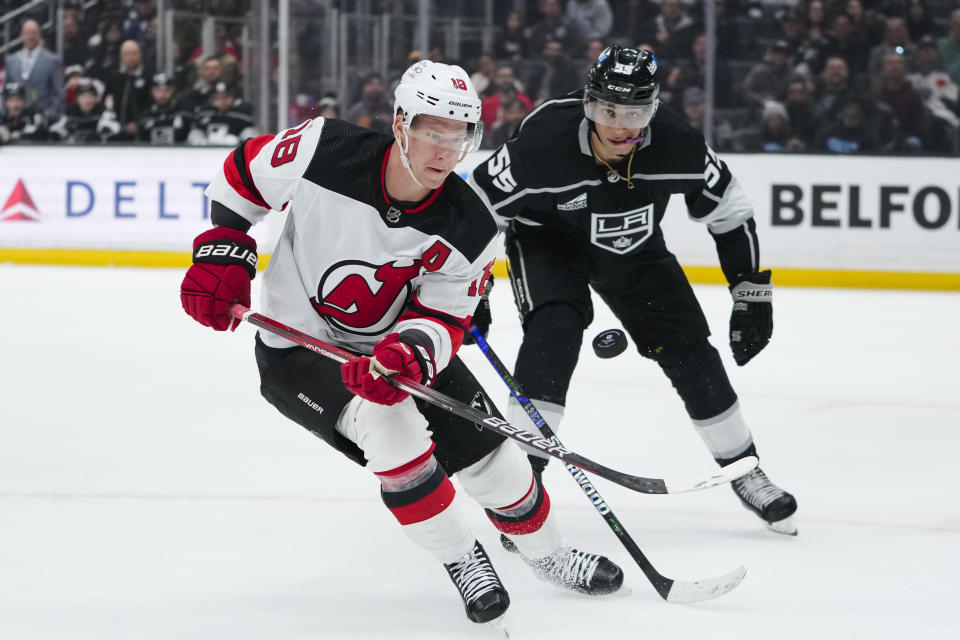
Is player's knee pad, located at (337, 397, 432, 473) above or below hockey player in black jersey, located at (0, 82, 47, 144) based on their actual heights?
above

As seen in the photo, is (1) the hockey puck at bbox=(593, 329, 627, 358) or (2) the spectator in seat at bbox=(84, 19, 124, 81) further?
(2) the spectator in seat at bbox=(84, 19, 124, 81)

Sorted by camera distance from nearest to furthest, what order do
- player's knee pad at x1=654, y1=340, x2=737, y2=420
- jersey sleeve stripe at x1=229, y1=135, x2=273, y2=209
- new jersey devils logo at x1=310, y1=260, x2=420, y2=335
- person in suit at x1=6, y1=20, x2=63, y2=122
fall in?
new jersey devils logo at x1=310, y1=260, x2=420, y2=335 → jersey sleeve stripe at x1=229, y1=135, x2=273, y2=209 → player's knee pad at x1=654, y1=340, x2=737, y2=420 → person in suit at x1=6, y1=20, x2=63, y2=122

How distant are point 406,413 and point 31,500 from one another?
1.20 m

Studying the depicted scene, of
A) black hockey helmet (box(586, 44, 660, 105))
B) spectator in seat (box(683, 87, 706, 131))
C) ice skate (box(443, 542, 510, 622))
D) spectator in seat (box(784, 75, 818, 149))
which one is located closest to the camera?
ice skate (box(443, 542, 510, 622))

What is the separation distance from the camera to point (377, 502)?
9.91ft

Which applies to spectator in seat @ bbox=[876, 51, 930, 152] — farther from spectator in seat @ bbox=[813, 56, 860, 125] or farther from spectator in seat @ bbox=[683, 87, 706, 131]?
spectator in seat @ bbox=[683, 87, 706, 131]

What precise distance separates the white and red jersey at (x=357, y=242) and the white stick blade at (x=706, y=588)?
588 millimetres

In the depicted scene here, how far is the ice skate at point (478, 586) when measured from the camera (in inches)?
84.8

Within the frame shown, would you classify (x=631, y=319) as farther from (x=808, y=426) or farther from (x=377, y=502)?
(x=808, y=426)

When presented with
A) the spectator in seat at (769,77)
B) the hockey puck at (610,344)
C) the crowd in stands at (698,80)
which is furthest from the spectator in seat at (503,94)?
the hockey puck at (610,344)

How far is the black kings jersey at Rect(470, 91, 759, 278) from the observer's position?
2.81m

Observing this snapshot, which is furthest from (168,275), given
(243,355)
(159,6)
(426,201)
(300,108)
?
(426,201)

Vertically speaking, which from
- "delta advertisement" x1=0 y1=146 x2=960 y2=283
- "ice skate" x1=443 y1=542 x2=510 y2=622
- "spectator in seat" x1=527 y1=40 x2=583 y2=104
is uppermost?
"spectator in seat" x1=527 y1=40 x2=583 y2=104

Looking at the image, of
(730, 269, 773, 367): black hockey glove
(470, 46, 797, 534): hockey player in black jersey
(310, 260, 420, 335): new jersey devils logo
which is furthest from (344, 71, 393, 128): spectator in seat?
(310, 260, 420, 335): new jersey devils logo
